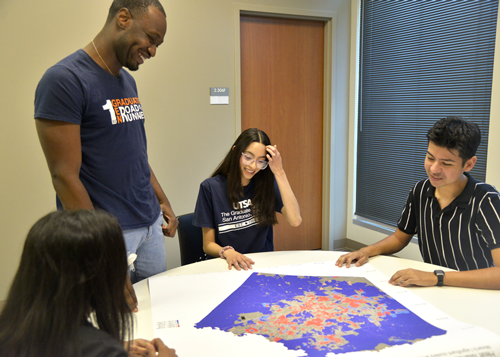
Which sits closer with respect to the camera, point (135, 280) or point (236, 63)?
point (135, 280)

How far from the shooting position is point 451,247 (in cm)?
165

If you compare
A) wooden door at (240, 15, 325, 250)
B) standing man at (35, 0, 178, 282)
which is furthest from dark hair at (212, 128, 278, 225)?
wooden door at (240, 15, 325, 250)

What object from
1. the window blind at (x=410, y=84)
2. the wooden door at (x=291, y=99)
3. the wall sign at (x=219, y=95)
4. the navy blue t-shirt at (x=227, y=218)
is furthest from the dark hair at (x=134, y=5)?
the window blind at (x=410, y=84)

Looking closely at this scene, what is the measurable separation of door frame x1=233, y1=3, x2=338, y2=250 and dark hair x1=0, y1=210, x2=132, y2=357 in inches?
109

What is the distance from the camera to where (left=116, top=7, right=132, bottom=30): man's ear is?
135 cm

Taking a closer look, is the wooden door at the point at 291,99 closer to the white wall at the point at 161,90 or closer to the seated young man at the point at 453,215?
the white wall at the point at 161,90

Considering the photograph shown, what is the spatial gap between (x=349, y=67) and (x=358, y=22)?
0.44 meters

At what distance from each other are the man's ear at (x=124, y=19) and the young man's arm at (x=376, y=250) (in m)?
1.22

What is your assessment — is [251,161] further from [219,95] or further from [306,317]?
[219,95]

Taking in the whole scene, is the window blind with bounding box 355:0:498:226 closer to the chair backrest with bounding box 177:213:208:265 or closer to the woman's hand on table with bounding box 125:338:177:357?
the chair backrest with bounding box 177:213:208:265

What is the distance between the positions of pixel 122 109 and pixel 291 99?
2.56 metres

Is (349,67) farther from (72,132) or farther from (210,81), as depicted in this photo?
(72,132)

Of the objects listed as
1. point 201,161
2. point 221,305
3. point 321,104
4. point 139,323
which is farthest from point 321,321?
point 321,104

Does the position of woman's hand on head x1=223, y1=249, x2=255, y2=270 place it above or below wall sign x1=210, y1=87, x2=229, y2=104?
below
